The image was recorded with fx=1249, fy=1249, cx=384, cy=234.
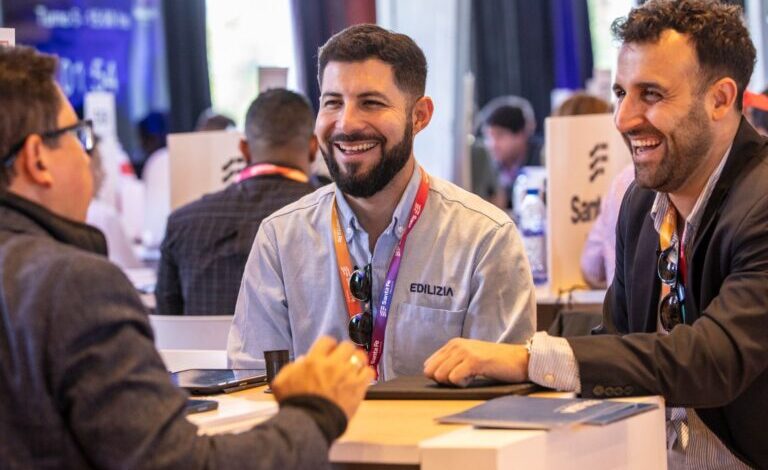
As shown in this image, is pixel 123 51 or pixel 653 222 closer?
pixel 653 222

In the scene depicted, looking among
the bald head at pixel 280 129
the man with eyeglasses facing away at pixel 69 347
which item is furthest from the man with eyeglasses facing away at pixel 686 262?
the bald head at pixel 280 129

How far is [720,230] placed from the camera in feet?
8.08

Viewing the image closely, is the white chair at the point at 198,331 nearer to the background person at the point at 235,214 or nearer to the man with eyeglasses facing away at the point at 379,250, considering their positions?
the background person at the point at 235,214

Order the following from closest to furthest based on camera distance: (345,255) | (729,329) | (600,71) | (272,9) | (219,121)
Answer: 1. (729,329)
2. (345,255)
3. (219,121)
4. (600,71)
5. (272,9)

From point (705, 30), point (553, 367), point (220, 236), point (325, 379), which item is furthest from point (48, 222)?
point (220, 236)

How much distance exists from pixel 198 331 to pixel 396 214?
3.59 feet

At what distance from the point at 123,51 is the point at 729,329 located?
27.7 feet

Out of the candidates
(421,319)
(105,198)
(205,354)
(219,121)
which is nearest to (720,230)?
(421,319)

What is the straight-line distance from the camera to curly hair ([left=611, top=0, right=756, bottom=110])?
8.54 feet

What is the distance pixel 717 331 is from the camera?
2309mm

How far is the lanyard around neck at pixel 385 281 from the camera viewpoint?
2.78m

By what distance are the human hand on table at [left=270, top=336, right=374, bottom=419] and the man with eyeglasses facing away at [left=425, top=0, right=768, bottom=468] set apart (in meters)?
0.44

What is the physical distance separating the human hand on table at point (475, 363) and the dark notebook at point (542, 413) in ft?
0.47

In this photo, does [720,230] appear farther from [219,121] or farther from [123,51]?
[123,51]
